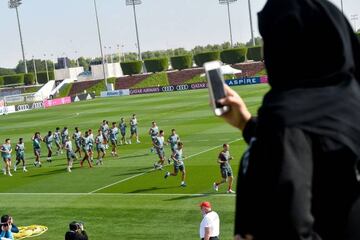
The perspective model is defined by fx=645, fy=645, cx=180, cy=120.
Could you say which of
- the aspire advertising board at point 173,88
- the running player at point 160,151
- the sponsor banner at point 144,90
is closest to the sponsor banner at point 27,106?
the sponsor banner at point 144,90

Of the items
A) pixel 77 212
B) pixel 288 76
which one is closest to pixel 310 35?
pixel 288 76

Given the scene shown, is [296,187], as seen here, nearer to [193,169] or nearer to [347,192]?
[347,192]

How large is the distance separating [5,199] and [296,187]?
913 inches

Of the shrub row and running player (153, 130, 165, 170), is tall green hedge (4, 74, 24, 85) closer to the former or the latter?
the shrub row

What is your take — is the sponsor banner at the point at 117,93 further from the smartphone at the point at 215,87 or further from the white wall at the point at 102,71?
the smartphone at the point at 215,87

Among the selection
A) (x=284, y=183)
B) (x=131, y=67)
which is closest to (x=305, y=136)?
(x=284, y=183)

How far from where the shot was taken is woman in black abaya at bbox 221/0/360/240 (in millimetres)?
1723

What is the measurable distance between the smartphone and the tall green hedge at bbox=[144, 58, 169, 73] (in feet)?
311

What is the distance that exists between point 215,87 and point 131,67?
9680cm

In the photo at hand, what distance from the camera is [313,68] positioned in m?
1.84

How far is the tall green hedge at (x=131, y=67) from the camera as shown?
97438 millimetres

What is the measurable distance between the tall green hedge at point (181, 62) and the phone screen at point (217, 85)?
93.6 metres

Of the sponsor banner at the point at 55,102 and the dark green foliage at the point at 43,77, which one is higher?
the dark green foliage at the point at 43,77

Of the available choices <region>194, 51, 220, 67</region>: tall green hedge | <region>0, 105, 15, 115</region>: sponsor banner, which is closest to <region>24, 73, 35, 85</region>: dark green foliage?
<region>194, 51, 220, 67</region>: tall green hedge
